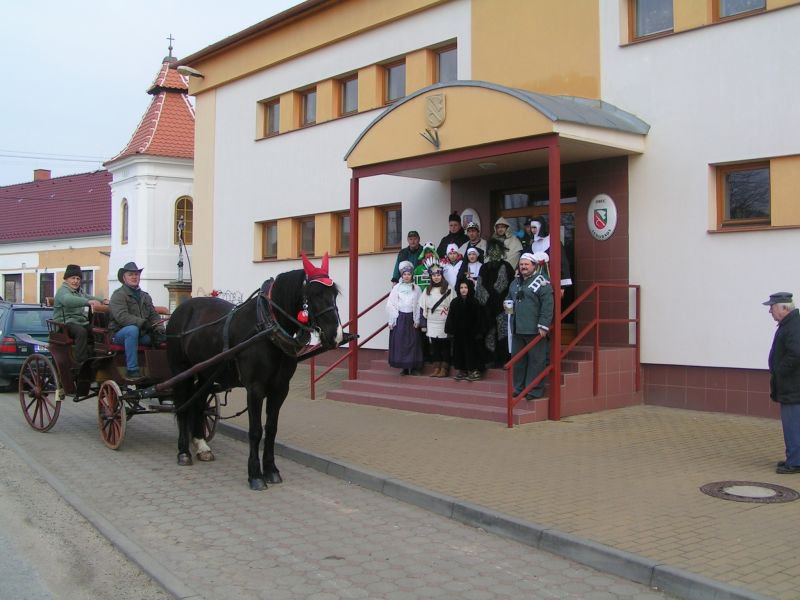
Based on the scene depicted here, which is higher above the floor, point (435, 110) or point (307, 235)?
point (435, 110)

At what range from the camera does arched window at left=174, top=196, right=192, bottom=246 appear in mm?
27969

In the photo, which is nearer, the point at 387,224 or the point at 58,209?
the point at 387,224

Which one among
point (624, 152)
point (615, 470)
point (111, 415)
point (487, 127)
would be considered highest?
point (487, 127)

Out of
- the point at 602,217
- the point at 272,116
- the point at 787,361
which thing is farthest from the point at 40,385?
the point at 272,116

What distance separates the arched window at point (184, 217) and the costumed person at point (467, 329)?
18849 millimetres

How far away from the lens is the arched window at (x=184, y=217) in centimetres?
2797

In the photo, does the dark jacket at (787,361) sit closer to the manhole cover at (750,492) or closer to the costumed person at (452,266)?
the manhole cover at (750,492)

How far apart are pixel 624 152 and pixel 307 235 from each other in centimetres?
877

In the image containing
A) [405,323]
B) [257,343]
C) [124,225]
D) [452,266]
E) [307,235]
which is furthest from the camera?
[124,225]

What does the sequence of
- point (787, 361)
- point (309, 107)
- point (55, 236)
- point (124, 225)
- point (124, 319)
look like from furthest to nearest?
point (55, 236), point (124, 225), point (309, 107), point (124, 319), point (787, 361)

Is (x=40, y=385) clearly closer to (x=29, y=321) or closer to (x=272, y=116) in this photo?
(x=29, y=321)

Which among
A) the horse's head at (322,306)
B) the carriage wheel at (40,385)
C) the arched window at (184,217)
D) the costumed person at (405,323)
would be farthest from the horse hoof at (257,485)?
the arched window at (184,217)

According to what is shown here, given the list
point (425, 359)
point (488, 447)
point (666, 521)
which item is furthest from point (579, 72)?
point (666, 521)

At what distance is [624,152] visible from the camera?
11555mm
